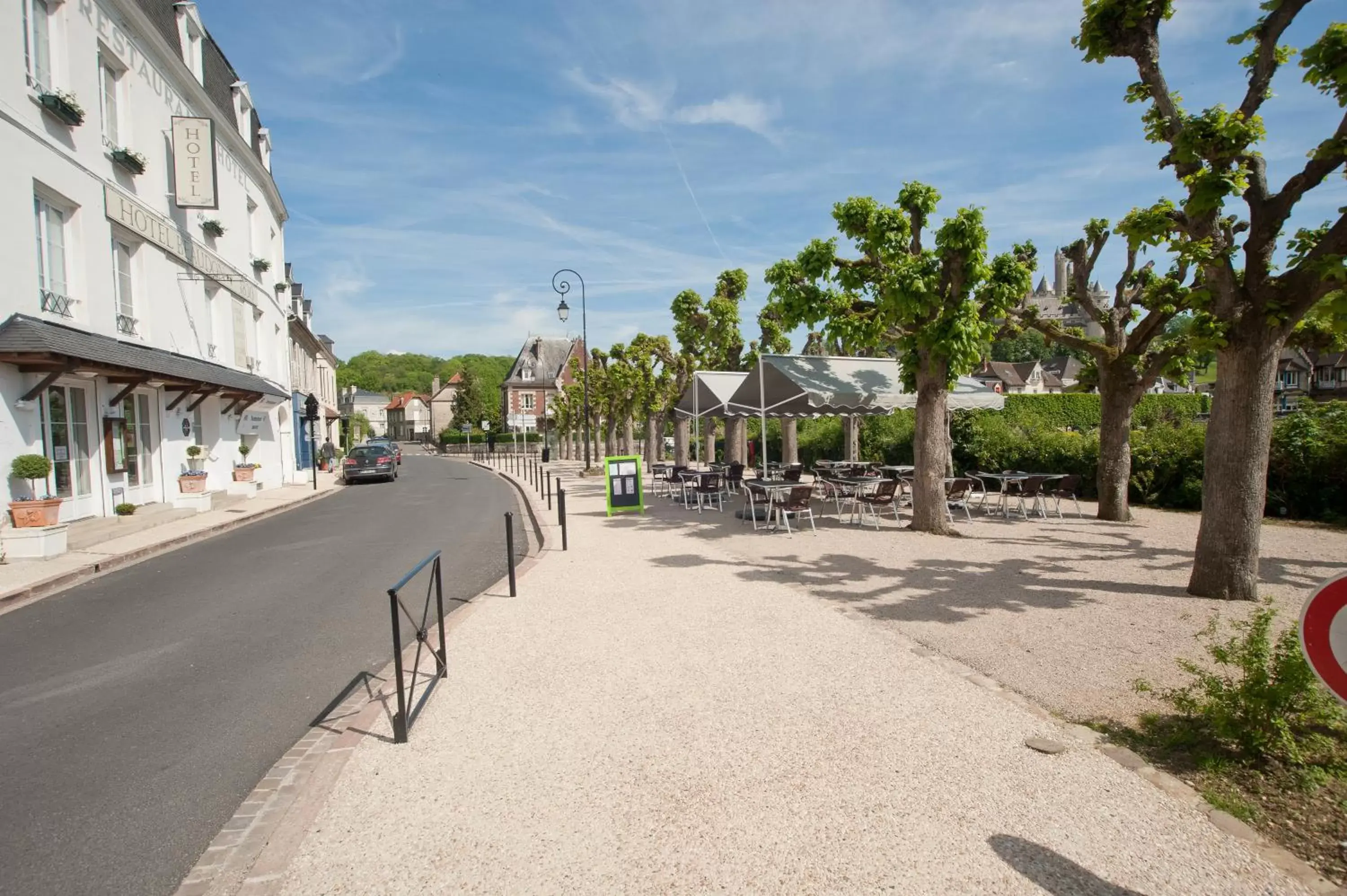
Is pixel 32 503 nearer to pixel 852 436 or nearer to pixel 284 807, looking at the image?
pixel 284 807

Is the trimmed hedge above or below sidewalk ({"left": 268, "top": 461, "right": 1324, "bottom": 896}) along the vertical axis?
Answer: above

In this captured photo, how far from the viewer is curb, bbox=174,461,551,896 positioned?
2.86 meters

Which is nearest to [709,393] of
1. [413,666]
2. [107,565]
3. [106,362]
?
[106,362]

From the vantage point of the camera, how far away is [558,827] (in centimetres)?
317

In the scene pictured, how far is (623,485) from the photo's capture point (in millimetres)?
14945

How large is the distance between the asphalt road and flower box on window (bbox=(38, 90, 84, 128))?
7.33 m

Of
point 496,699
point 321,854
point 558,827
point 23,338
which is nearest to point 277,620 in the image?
point 496,699

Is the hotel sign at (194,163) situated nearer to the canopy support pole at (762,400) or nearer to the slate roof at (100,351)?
the slate roof at (100,351)

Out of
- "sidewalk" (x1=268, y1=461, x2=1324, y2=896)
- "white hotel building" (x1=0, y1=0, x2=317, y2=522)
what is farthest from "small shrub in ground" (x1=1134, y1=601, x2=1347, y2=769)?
"white hotel building" (x1=0, y1=0, x2=317, y2=522)

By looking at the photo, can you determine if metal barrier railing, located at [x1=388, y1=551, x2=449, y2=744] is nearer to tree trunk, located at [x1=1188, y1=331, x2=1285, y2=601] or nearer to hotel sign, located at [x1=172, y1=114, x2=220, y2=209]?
tree trunk, located at [x1=1188, y1=331, x2=1285, y2=601]

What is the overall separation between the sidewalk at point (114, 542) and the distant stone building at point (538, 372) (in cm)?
5755

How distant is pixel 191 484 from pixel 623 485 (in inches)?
378

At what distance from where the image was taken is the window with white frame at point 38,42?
36.7ft

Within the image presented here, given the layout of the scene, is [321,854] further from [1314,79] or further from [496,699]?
[1314,79]
